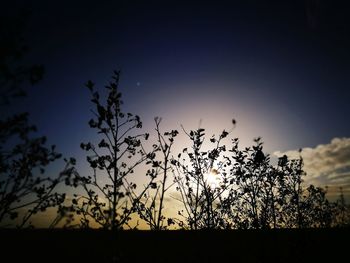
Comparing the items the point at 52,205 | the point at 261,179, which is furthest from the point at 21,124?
the point at 261,179

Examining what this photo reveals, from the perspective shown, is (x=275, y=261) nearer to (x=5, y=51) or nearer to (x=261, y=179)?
(x=261, y=179)

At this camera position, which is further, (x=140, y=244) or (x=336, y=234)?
(x=336, y=234)

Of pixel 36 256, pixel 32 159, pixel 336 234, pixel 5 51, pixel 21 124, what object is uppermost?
pixel 5 51

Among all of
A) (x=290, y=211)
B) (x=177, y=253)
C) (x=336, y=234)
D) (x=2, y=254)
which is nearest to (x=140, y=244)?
(x=177, y=253)

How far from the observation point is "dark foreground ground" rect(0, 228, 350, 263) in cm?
825

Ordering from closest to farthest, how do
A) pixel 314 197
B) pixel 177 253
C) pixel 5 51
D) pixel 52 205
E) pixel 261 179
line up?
pixel 5 51
pixel 52 205
pixel 177 253
pixel 261 179
pixel 314 197

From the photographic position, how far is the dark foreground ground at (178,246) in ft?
27.1

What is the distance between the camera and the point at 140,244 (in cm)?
987

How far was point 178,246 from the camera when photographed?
389 inches

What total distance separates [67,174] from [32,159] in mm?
1208

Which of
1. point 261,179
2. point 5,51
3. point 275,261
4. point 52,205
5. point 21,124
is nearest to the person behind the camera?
point 5,51

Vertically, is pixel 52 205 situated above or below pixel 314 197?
below

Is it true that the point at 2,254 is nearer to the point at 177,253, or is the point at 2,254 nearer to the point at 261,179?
the point at 177,253

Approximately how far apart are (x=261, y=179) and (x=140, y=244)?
23.1 ft
